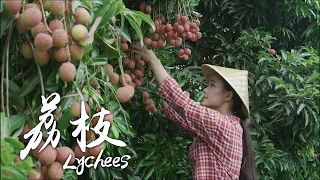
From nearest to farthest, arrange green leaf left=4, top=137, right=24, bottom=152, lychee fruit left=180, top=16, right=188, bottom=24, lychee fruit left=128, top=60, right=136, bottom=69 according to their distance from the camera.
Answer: green leaf left=4, top=137, right=24, bottom=152 → lychee fruit left=128, top=60, right=136, bottom=69 → lychee fruit left=180, top=16, right=188, bottom=24

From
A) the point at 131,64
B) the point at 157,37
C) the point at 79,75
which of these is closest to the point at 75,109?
the point at 79,75

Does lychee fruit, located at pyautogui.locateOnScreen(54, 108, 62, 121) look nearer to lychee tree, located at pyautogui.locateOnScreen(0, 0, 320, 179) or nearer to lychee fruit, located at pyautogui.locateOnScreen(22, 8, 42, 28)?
lychee tree, located at pyautogui.locateOnScreen(0, 0, 320, 179)

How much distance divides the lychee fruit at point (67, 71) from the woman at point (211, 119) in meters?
0.72

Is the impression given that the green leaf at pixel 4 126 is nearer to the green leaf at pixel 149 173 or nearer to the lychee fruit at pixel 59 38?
the lychee fruit at pixel 59 38

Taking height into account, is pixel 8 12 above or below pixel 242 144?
above

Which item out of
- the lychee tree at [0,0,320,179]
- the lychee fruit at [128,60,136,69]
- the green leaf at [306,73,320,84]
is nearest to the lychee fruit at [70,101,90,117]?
the lychee tree at [0,0,320,179]

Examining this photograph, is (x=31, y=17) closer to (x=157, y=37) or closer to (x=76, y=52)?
(x=76, y=52)

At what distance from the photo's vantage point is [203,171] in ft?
4.88

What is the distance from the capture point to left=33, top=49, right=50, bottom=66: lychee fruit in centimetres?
77

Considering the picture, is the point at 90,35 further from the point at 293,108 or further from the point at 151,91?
the point at 293,108

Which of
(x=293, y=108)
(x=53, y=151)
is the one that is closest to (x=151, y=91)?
(x=293, y=108)

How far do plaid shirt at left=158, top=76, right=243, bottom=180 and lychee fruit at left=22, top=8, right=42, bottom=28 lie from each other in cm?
79

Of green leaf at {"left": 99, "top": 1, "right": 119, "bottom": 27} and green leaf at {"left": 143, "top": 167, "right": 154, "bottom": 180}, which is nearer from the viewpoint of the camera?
green leaf at {"left": 99, "top": 1, "right": 119, "bottom": 27}

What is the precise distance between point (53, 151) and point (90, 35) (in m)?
0.21
